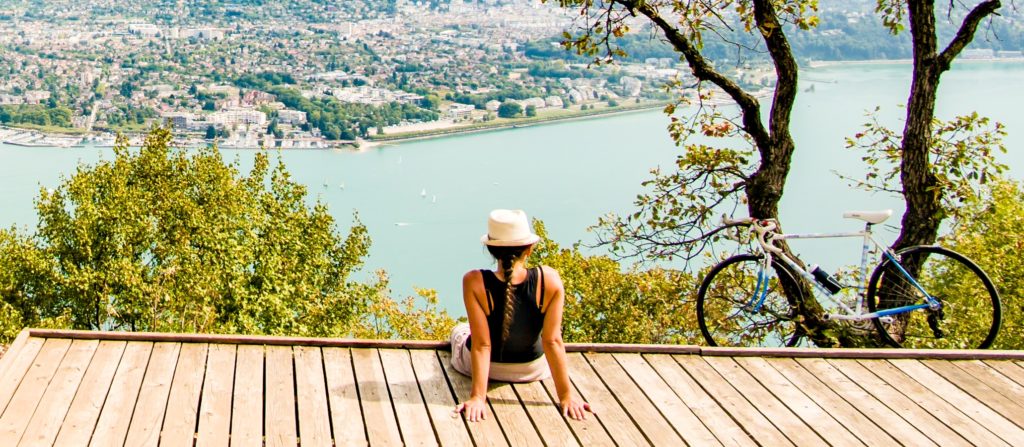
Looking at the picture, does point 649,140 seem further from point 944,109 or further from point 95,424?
point 95,424

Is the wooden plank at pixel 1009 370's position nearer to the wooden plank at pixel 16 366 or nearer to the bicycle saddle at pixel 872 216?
the bicycle saddle at pixel 872 216

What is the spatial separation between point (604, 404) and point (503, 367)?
15.6 inches

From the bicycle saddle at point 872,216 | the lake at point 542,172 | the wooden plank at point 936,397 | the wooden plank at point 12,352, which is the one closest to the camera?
the wooden plank at point 936,397

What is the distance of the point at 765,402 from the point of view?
366cm

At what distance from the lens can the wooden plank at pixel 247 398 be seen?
3.21 meters

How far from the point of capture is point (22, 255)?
16.5 meters

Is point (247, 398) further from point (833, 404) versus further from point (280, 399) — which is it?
point (833, 404)

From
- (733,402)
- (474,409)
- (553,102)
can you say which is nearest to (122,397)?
(474,409)

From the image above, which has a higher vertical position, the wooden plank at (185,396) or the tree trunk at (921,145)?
the tree trunk at (921,145)

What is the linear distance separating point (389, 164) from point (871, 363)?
55715 mm

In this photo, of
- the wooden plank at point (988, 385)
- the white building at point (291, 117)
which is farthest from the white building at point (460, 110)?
the wooden plank at point (988, 385)

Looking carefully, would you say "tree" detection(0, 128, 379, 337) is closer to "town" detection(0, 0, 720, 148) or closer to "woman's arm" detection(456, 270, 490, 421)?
"woman's arm" detection(456, 270, 490, 421)

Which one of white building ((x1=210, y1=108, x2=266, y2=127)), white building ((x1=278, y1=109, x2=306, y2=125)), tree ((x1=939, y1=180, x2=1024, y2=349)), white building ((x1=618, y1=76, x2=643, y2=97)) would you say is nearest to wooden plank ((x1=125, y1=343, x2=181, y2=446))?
tree ((x1=939, y1=180, x2=1024, y2=349))

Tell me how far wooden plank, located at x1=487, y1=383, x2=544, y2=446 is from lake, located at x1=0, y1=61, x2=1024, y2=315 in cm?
3220
